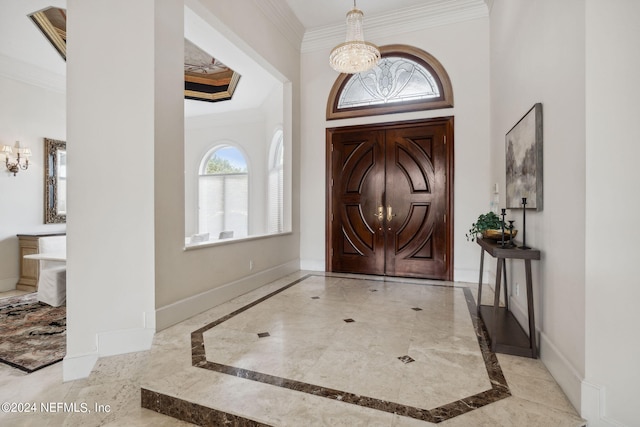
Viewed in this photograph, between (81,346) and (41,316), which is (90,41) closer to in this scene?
(81,346)

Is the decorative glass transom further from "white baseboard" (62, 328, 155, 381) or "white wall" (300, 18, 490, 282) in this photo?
"white baseboard" (62, 328, 155, 381)

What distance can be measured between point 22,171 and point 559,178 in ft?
25.2

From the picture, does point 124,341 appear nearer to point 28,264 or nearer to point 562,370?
point 562,370

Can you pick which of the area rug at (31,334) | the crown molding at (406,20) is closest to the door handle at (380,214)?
the crown molding at (406,20)

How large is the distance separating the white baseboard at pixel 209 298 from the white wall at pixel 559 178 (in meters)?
3.03

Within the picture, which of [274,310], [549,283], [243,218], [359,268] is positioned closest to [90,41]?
[274,310]

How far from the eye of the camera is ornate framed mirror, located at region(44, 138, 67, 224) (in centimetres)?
575

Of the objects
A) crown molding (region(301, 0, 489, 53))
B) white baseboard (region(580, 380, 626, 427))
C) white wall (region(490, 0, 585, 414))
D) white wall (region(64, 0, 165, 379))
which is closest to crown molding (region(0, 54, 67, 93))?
white wall (region(64, 0, 165, 379))

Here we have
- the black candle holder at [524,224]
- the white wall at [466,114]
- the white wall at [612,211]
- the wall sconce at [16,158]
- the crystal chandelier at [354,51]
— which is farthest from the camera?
the wall sconce at [16,158]

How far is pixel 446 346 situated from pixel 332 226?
122 inches

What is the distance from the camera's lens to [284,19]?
4734 millimetres

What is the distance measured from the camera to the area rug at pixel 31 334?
3.02m

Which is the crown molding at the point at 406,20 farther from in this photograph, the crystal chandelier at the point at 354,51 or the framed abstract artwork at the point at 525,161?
the framed abstract artwork at the point at 525,161

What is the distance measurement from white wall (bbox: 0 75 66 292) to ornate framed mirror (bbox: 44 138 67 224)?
0.23ft
